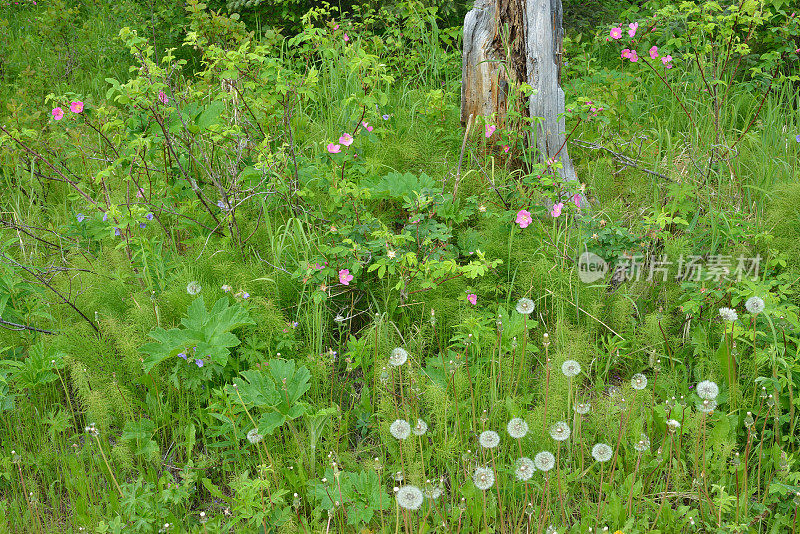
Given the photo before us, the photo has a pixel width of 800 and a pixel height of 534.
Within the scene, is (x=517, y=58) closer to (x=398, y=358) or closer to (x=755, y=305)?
(x=755, y=305)

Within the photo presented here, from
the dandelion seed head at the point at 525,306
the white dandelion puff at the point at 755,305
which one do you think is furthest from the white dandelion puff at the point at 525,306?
the white dandelion puff at the point at 755,305

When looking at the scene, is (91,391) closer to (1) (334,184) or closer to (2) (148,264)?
(2) (148,264)

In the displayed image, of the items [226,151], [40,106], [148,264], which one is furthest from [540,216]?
[40,106]

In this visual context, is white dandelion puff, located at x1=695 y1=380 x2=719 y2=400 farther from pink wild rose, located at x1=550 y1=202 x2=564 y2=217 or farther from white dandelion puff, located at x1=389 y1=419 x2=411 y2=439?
pink wild rose, located at x1=550 y1=202 x2=564 y2=217

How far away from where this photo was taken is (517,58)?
3.65 metres

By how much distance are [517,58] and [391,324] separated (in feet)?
5.83

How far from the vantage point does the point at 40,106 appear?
462cm

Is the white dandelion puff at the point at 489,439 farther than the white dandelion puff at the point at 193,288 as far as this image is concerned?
No

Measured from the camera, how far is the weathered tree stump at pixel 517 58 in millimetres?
3609

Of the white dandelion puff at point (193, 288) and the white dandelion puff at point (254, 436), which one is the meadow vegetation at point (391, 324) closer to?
the white dandelion puff at point (254, 436)

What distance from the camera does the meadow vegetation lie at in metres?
2.12

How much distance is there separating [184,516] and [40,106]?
3.61 m

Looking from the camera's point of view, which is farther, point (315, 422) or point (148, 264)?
point (148, 264)

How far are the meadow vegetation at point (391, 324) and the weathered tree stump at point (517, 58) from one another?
155mm
